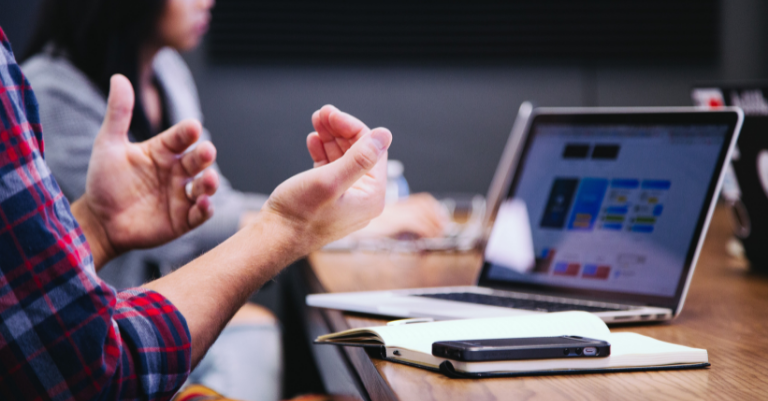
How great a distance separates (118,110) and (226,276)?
0.47 metres

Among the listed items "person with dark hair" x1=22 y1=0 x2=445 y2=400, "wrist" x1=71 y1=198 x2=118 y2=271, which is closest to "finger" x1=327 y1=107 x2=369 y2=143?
"wrist" x1=71 y1=198 x2=118 y2=271

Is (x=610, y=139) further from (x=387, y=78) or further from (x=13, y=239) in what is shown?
(x=387, y=78)

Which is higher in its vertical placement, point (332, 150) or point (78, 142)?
point (332, 150)

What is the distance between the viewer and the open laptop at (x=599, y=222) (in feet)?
2.97

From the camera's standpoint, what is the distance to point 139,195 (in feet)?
3.62

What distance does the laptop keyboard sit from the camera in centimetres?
88

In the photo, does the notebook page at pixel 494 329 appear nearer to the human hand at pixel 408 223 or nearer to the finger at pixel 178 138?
the finger at pixel 178 138

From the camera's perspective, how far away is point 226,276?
752 millimetres

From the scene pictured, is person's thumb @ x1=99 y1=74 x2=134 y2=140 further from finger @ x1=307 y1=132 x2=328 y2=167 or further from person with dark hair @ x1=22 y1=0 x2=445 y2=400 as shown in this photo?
person with dark hair @ x1=22 y1=0 x2=445 y2=400

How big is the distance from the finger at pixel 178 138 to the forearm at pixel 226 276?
331mm

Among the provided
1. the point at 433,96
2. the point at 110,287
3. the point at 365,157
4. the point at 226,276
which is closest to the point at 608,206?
the point at 365,157

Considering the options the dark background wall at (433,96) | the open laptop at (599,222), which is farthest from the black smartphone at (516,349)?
the dark background wall at (433,96)

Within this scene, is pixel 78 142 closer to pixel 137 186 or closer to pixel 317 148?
pixel 137 186

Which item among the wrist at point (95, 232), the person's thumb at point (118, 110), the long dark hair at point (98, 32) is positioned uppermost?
the long dark hair at point (98, 32)
